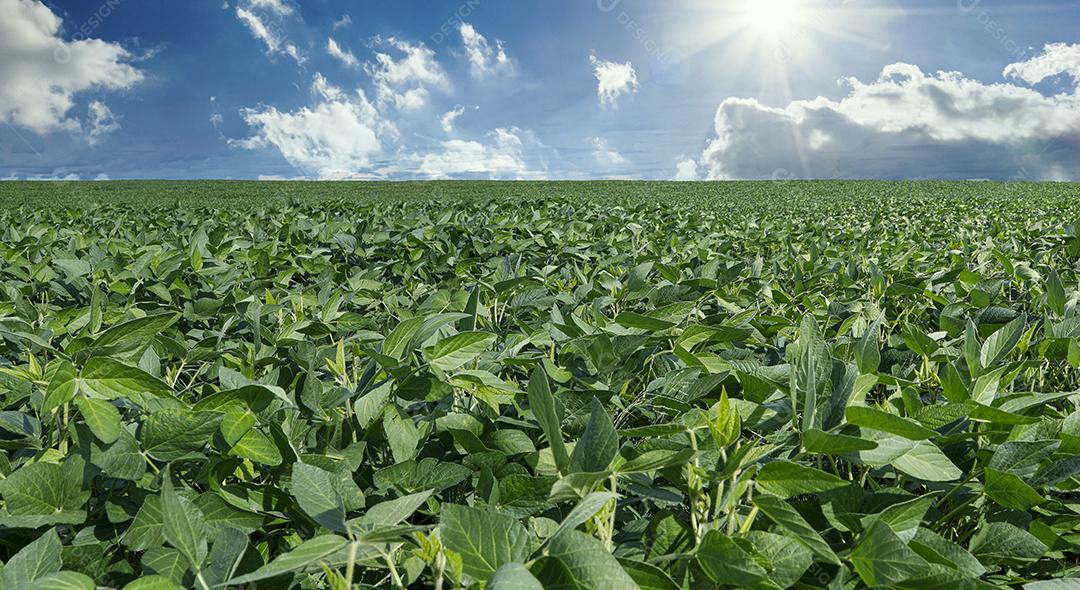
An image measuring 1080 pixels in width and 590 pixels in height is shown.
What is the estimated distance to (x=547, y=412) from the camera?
0.79m

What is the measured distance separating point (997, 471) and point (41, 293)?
389 cm

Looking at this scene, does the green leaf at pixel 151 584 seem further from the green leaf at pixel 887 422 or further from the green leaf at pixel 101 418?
the green leaf at pixel 887 422

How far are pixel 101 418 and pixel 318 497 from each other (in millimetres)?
450

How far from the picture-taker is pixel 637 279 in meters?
2.21

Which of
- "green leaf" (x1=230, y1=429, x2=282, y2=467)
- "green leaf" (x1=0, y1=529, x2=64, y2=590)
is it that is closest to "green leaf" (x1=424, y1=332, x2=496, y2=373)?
"green leaf" (x1=230, y1=429, x2=282, y2=467)

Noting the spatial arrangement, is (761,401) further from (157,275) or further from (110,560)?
(157,275)

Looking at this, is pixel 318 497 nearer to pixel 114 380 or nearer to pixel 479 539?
pixel 479 539

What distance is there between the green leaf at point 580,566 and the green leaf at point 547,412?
0.40 ft

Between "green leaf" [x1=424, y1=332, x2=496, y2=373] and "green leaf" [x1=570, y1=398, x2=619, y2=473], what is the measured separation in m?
0.40

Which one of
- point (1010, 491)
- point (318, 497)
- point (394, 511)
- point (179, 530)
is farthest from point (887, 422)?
point (179, 530)

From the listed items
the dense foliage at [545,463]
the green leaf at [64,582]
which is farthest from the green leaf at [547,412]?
the green leaf at [64,582]

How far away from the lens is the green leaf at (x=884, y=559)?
78cm

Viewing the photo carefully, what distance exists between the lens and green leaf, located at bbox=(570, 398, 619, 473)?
2.63ft

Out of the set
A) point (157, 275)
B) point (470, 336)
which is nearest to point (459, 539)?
point (470, 336)
